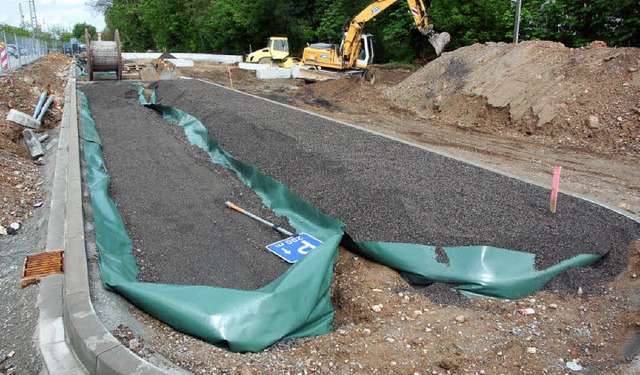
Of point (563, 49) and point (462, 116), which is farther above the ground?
point (563, 49)

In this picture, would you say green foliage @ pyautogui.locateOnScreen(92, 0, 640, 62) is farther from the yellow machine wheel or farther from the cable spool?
the cable spool

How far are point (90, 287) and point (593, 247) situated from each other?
15.2 feet

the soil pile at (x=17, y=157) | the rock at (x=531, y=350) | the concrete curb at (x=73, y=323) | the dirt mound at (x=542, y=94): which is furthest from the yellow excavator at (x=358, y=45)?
the rock at (x=531, y=350)

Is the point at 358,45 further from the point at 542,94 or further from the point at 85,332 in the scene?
the point at 85,332

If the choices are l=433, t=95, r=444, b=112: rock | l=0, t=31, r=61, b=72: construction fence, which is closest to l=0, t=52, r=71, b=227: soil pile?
l=0, t=31, r=61, b=72: construction fence

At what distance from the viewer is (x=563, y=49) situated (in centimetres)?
1282

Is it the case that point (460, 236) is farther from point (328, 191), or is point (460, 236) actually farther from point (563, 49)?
point (563, 49)

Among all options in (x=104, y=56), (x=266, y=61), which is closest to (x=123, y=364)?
(x=104, y=56)

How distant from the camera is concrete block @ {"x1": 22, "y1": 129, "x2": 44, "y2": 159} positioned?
8.81 metres

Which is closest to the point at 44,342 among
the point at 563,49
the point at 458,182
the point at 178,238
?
the point at 178,238

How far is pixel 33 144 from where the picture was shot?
358 inches

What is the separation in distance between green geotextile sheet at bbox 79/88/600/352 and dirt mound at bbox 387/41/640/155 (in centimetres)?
686

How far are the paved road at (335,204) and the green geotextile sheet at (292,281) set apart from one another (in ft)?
0.53

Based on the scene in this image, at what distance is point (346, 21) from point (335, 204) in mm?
20369
